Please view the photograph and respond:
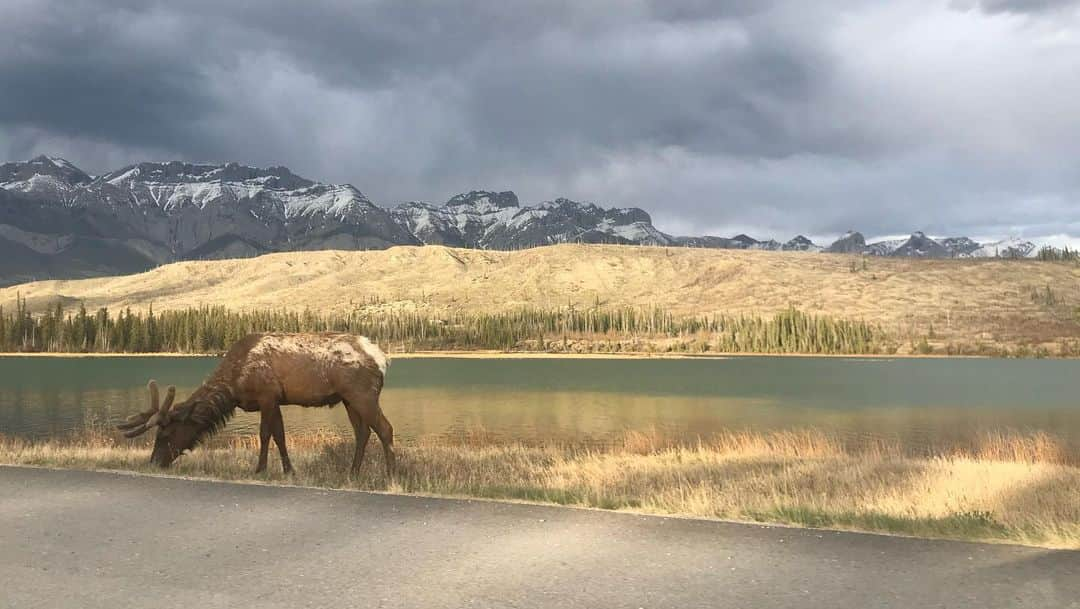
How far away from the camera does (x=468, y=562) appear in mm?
9250

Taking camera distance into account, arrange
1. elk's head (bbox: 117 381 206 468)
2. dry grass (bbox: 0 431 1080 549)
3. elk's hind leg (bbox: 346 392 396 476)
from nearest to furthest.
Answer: dry grass (bbox: 0 431 1080 549) → elk's hind leg (bbox: 346 392 396 476) → elk's head (bbox: 117 381 206 468)

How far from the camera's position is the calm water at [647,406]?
43906mm

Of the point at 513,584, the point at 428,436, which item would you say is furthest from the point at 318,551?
the point at 428,436

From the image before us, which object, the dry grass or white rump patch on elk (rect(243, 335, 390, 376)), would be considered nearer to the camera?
the dry grass

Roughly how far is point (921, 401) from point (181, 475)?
62862mm

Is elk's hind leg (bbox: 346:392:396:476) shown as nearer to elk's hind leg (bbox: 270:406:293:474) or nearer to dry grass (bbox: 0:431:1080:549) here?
dry grass (bbox: 0:431:1080:549)

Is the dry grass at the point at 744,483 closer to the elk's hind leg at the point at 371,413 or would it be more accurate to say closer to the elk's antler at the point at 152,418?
the elk's hind leg at the point at 371,413

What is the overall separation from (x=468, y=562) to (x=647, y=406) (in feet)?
168

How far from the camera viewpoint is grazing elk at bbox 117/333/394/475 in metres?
16.5

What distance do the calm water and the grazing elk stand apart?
22320 mm

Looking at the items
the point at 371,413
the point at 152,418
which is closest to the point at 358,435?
the point at 371,413

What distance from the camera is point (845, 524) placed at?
37.0ft

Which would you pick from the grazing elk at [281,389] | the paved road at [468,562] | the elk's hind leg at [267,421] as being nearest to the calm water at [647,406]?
the grazing elk at [281,389]

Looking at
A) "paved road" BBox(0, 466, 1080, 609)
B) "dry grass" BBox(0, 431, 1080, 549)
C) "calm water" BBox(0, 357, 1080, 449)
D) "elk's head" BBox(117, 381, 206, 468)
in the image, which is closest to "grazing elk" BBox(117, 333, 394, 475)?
"elk's head" BBox(117, 381, 206, 468)
